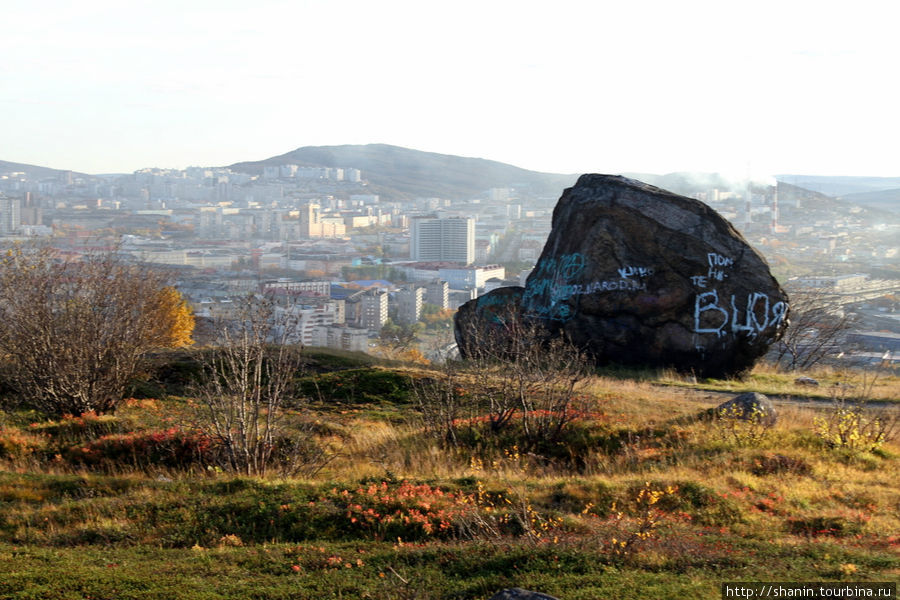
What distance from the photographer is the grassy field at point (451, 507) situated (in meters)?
4.47

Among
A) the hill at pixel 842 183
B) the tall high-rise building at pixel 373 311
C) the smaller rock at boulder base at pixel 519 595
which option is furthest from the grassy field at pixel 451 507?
the hill at pixel 842 183

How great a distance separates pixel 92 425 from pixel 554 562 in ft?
21.9

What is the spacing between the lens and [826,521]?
5.83 m

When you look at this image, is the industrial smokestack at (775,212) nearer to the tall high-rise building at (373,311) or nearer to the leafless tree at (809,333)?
the tall high-rise building at (373,311)

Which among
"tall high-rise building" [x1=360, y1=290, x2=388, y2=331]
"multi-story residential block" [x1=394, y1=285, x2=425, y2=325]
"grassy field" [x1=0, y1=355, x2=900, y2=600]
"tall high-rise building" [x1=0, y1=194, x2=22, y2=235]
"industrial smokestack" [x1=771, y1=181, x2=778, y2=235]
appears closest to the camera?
"grassy field" [x1=0, y1=355, x2=900, y2=600]

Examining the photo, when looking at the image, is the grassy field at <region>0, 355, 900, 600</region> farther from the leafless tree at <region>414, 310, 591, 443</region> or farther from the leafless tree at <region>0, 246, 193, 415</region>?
the leafless tree at <region>0, 246, 193, 415</region>

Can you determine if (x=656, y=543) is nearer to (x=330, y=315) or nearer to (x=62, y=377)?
(x=62, y=377)

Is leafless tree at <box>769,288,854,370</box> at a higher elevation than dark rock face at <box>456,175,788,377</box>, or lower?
lower

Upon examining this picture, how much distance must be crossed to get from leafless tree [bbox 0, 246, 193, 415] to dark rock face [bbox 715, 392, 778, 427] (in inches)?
297

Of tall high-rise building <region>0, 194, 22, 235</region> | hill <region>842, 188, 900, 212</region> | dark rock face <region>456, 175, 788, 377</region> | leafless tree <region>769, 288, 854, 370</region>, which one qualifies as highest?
hill <region>842, 188, 900, 212</region>

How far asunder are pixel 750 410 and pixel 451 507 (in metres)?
4.50

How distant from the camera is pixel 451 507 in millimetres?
5977

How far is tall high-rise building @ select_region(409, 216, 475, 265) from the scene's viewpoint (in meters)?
132

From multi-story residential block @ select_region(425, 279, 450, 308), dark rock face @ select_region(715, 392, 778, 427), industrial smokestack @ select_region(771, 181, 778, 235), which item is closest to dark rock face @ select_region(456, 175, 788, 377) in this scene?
dark rock face @ select_region(715, 392, 778, 427)
